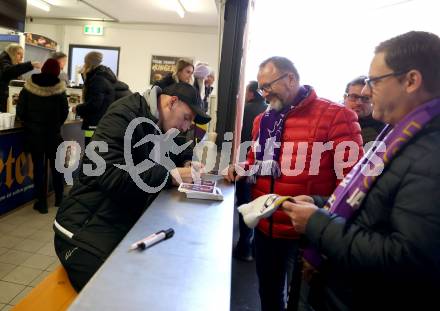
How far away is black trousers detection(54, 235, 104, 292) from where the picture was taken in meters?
1.25

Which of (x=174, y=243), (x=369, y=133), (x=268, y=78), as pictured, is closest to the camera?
(x=174, y=243)

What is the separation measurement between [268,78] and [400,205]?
1055mm

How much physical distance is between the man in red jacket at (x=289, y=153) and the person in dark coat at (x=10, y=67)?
3.14 meters

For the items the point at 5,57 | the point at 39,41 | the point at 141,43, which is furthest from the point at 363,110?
the point at 39,41

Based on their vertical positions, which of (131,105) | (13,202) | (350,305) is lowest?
(13,202)

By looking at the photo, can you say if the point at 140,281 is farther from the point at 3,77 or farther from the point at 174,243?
the point at 3,77

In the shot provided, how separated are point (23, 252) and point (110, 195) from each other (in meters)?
1.76

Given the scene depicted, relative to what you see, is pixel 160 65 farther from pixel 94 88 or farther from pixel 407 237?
pixel 407 237

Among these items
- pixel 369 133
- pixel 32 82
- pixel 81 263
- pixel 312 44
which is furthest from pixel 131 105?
pixel 312 44

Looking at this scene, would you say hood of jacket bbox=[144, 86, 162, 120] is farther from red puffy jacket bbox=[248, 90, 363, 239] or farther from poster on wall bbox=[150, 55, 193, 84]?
poster on wall bbox=[150, 55, 193, 84]

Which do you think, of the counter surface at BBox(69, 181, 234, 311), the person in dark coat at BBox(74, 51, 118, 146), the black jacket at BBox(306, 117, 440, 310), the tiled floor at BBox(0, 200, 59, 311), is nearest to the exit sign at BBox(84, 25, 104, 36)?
the person in dark coat at BBox(74, 51, 118, 146)

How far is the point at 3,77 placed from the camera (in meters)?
4.04

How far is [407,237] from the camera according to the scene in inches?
30.1

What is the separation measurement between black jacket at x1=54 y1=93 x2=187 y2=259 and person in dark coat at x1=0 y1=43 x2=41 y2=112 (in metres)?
2.99
